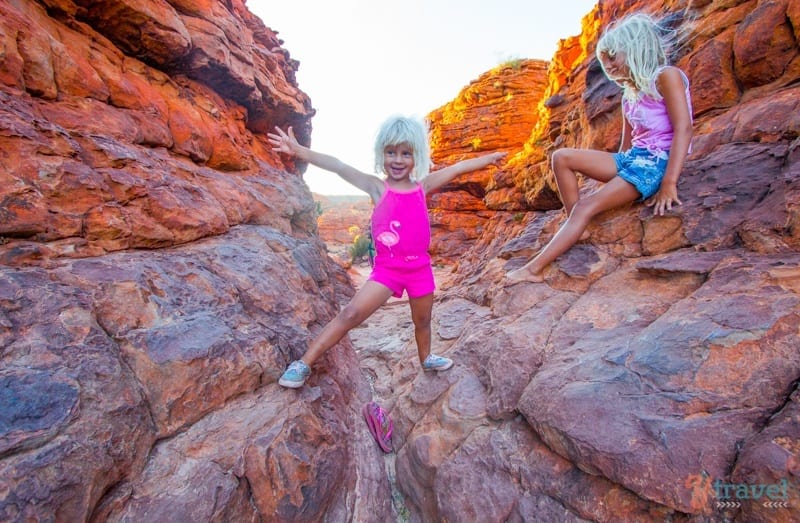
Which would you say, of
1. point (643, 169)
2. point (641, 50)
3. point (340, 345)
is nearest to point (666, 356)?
point (643, 169)

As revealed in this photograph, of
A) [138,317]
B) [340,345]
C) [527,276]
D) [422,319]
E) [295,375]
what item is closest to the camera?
[138,317]

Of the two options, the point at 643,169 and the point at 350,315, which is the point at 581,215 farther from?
the point at 350,315

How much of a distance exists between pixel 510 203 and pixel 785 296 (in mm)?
5063

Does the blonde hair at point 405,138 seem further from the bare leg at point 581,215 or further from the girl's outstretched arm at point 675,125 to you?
the girl's outstretched arm at point 675,125

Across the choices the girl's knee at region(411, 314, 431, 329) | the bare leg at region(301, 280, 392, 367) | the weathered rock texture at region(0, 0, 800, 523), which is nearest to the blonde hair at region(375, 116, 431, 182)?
the bare leg at region(301, 280, 392, 367)

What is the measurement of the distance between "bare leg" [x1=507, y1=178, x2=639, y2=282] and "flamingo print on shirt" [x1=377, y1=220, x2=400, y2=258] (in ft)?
3.81

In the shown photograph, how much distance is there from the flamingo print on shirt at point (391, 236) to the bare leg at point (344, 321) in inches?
12.4

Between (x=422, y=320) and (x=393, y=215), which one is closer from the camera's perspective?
(x=393, y=215)

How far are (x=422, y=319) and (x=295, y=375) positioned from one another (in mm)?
951

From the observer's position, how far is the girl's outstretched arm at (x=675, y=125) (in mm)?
2143

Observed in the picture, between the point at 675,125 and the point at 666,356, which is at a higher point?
the point at 675,125

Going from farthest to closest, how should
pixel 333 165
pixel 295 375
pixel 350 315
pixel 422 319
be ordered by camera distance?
1. pixel 422 319
2. pixel 333 165
3. pixel 350 315
4. pixel 295 375

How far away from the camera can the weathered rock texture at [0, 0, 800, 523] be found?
49.0 inches

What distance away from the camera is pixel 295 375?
1.99 metres
